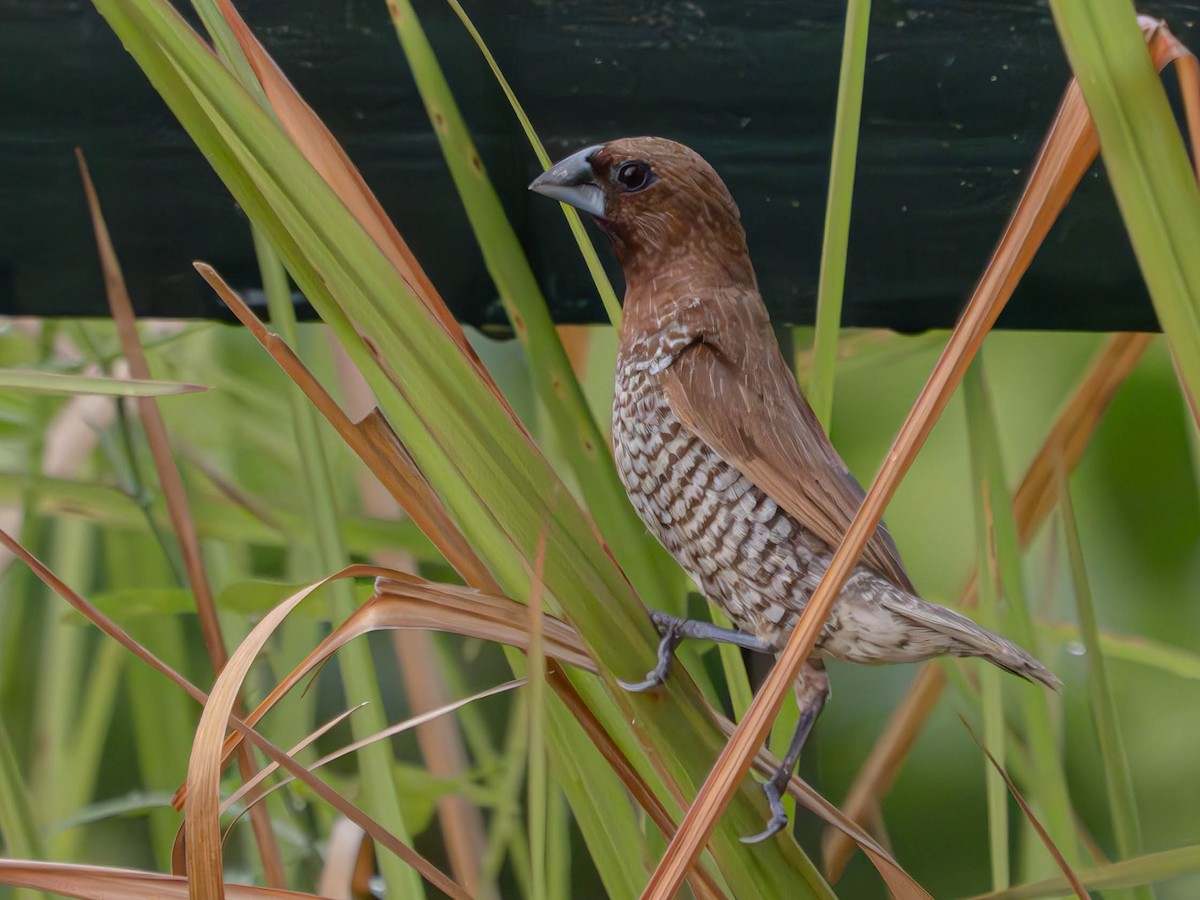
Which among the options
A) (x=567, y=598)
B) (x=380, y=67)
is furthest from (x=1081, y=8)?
(x=380, y=67)

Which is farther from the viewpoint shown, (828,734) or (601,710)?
(828,734)

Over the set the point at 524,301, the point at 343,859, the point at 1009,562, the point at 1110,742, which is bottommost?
the point at 343,859

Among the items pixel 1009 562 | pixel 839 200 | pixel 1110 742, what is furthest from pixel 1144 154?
pixel 1110 742

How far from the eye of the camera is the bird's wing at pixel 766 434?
1.76 feet

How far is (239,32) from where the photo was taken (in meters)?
0.48

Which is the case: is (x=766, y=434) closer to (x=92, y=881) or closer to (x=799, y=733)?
(x=799, y=733)

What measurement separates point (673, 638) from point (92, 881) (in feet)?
0.89

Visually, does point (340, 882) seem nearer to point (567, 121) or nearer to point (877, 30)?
point (567, 121)

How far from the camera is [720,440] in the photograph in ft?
1.77

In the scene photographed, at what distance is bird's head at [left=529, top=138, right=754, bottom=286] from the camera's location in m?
0.57

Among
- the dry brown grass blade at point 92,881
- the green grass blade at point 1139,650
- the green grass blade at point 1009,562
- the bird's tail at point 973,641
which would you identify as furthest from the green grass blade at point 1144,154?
the green grass blade at point 1139,650

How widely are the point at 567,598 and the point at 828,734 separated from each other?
0.62m

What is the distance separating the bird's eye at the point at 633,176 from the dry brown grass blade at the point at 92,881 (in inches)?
15.3

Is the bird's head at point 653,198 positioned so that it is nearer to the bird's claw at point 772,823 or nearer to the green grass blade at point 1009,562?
the green grass blade at point 1009,562
